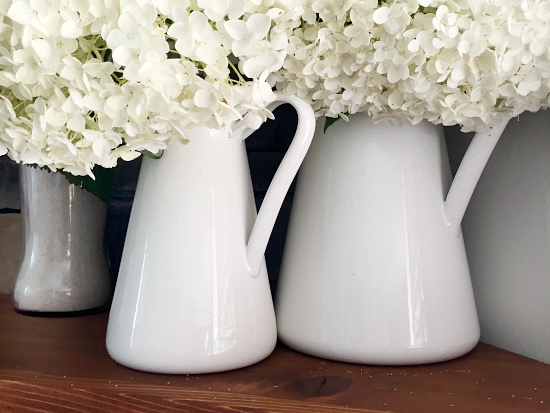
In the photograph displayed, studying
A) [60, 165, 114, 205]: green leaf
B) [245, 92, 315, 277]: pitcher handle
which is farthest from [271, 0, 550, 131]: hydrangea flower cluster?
[60, 165, 114, 205]: green leaf

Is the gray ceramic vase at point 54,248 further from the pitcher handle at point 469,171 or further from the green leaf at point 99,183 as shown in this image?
the pitcher handle at point 469,171

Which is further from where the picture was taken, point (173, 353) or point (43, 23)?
point (173, 353)

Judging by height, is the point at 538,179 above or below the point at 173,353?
above

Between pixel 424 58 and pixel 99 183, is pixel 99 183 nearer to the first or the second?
pixel 99 183

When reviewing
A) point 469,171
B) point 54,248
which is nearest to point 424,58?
point 469,171

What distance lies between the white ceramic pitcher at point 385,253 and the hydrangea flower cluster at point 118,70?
0.16m

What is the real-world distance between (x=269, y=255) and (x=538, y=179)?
0.36 meters

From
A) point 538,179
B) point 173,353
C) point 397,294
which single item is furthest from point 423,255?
point 173,353

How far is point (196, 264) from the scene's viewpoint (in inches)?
20.0

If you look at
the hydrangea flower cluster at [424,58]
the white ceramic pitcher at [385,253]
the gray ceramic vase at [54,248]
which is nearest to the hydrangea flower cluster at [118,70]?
the hydrangea flower cluster at [424,58]

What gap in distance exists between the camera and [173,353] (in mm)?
496

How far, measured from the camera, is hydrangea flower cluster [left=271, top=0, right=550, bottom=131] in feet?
1.44

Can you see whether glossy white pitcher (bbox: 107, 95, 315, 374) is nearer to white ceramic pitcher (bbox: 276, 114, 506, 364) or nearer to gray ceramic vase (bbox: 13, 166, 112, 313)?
white ceramic pitcher (bbox: 276, 114, 506, 364)

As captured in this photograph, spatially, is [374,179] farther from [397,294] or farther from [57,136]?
[57,136]
